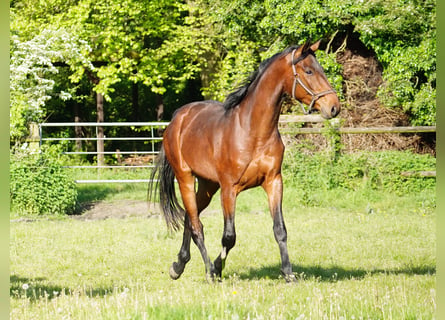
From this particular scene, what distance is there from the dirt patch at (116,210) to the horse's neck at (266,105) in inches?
281

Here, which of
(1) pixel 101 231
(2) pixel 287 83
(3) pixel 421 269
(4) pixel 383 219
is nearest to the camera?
(2) pixel 287 83

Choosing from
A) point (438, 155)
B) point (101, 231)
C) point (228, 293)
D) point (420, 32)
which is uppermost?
point (420, 32)

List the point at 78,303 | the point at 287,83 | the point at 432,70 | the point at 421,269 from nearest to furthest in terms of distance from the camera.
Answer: the point at 78,303
the point at 287,83
the point at 421,269
the point at 432,70

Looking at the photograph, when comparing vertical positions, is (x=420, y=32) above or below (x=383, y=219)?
above

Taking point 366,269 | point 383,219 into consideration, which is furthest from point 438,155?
point 383,219

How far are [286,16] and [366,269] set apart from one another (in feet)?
38.8

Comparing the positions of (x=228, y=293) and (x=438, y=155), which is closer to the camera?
(x=438, y=155)

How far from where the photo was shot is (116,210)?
14.4 m

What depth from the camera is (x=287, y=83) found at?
632 cm

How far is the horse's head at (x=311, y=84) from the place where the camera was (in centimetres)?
596

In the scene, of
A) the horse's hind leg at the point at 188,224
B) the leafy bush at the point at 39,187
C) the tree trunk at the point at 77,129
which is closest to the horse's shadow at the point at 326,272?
the horse's hind leg at the point at 188,224

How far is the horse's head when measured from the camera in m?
5.96

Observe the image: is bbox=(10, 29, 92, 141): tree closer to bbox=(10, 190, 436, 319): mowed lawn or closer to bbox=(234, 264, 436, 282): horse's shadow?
bbox=(10, 190, 436, 319): mowed lawn

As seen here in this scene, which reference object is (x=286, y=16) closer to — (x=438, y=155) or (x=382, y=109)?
(x=382, y=109)
